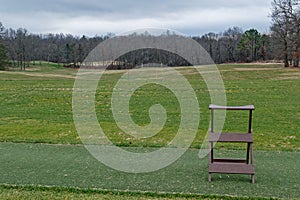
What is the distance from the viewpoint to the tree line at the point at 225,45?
52875mm

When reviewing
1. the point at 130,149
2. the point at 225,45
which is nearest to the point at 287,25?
the point at 225,45

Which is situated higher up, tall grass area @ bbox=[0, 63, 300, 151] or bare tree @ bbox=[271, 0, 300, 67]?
bare tree @ bbox=[271, 0, 300, 67]

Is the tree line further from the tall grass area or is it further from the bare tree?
the tall grass area

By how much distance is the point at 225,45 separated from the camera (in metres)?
85.8

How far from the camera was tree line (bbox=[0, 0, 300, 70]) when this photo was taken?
173 ft

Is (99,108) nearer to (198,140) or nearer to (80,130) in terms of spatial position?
(80,130)

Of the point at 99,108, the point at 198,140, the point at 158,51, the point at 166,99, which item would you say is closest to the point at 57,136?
the point at 198,140

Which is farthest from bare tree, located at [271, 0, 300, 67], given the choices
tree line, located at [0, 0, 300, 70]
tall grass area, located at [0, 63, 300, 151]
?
tall grass area, located at [0, 63, 300, 151]

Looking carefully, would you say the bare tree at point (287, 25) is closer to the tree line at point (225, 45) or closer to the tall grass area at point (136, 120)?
the tree line at point (225, 45)

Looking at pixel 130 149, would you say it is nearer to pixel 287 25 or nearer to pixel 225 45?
pixel 287 25

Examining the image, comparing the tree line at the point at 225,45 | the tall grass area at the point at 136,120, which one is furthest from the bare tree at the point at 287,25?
the tall grass area at the point at 136,120

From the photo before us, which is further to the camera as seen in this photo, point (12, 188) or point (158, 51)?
point (158, 51)

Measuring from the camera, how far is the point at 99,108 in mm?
16297

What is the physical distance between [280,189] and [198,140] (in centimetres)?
434
